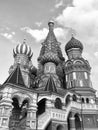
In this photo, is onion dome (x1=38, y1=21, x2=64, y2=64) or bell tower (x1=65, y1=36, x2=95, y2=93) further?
onion dome (x1=38, y1=21, x2=64, y2=64)

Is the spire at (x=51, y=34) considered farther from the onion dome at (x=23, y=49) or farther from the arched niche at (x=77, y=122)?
the arched niche at (x=77, y=122)

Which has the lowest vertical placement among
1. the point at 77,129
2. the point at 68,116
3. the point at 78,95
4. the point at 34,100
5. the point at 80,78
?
the point at 77,129

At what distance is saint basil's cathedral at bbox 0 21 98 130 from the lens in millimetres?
16156

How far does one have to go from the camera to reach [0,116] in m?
14.2

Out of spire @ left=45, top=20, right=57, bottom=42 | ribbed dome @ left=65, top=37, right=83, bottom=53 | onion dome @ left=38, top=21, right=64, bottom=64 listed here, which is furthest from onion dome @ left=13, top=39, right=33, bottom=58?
ribbed dome @ left=65, top=37, right=83, bottom=53

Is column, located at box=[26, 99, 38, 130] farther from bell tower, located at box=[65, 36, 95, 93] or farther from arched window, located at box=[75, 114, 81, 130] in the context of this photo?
bell tower, located at box=[65, 36, 95, 93]

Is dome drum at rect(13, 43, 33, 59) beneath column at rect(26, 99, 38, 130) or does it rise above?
above

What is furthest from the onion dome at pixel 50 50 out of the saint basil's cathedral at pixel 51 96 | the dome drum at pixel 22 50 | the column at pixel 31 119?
the column at pixel 31 119

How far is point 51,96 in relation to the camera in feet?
61.0

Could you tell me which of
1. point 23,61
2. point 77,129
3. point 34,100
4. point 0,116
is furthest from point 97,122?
point 23,61

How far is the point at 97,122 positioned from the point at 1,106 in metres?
14.9

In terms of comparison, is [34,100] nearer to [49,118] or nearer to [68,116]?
[49,118]

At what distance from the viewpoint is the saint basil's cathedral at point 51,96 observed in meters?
16.2

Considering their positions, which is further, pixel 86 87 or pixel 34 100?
pixel 86 87
